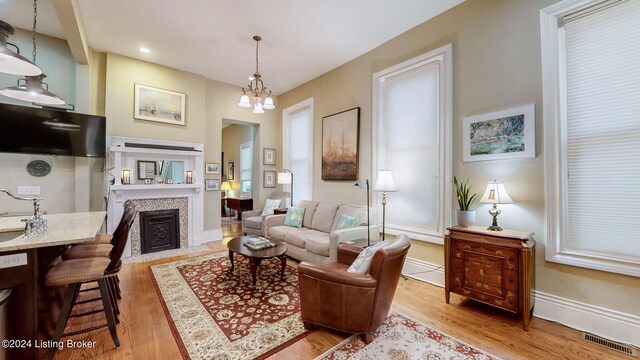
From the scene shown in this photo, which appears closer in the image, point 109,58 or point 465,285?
point 465,285

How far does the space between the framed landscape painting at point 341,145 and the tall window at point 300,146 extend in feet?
1.63

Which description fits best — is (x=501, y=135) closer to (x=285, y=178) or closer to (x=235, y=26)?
(x=235, y=26)

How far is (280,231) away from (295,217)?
42 cm

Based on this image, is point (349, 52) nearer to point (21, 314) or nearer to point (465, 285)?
point (465, 285)

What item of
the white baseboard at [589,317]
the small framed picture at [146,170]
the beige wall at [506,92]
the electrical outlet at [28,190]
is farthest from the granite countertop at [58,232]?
the white baseboard at [589,317]

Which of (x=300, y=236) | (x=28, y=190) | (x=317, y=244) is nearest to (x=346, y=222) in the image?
(x=317, y=244)

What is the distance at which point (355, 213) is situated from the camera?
149 inches

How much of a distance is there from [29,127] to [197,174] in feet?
7.28

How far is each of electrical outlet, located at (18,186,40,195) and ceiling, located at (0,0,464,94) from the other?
2.18 m

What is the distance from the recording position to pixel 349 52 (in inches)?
161

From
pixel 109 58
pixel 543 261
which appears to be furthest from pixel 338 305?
pixel 109 58

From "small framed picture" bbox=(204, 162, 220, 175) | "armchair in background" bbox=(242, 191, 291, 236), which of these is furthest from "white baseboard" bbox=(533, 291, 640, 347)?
"small framed picture" bbox=(204, 162, 220, 175)

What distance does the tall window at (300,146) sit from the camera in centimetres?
520

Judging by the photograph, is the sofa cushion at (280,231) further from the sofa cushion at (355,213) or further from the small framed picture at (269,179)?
the small framed picture at (269,179)
